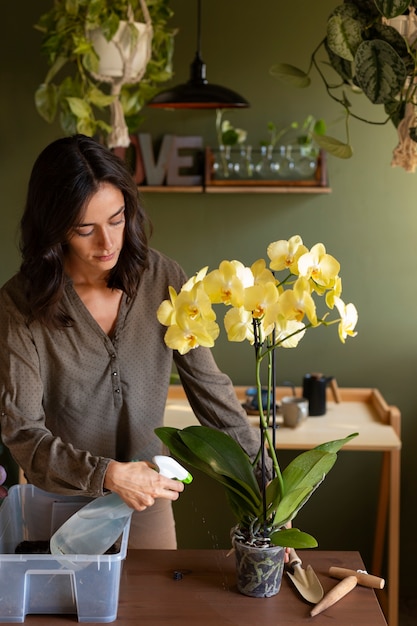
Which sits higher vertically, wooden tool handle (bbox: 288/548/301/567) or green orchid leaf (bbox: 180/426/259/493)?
green orchid leaf (bbox: 180/426/259/493)

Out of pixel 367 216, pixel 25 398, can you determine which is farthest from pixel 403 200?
pixel 25 398

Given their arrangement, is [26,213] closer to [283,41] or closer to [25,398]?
[25,398]

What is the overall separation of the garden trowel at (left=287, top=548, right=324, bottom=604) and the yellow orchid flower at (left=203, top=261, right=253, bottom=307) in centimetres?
52

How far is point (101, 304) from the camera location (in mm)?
2031

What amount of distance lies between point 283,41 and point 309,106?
0.26m

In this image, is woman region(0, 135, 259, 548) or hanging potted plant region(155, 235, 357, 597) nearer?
hanging potted plant region(155, 235, 357, 597)

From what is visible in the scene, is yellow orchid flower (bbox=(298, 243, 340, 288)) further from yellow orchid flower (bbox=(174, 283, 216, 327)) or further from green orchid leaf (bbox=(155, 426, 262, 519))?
green orchid leaf (bbox=(155, 426, 262, 519))

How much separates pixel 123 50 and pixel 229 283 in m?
1.69

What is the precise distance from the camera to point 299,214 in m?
3.60

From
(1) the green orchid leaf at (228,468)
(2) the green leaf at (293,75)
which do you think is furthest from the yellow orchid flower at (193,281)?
(2) the green leaf at (293,75)

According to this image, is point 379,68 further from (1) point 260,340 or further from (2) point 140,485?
(2) point 140,485

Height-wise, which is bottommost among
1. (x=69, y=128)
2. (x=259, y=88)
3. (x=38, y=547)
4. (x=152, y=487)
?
(x=38, y=547)

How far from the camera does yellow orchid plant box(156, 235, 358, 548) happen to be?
141 cm

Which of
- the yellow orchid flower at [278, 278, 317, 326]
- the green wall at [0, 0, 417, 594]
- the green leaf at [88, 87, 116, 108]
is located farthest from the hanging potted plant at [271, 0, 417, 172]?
the green wall at [0, 0, 417, 594]
